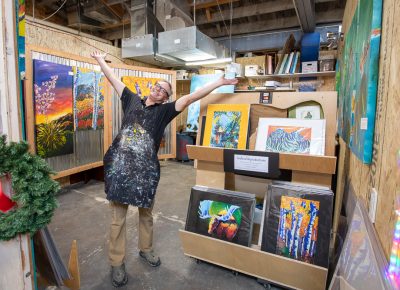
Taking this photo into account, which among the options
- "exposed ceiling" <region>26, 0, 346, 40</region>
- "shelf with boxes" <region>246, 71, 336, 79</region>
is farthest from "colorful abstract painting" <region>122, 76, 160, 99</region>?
"shelf with boxes" <region>246, 71, 336, 79</region>

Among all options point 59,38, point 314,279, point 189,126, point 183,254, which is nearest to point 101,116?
point 59,38

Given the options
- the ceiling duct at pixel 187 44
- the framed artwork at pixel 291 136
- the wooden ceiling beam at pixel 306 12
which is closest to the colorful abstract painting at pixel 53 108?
the ceiling duct at pixel 187 44

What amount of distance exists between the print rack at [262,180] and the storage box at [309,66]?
279 cm

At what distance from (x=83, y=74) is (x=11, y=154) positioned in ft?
9.60

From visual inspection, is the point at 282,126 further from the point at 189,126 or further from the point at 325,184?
the point at 189,126

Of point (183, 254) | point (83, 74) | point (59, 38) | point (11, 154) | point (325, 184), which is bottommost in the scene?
point (183, 254)

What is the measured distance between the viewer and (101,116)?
12.2 ft

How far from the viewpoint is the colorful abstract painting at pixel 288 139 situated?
156cm

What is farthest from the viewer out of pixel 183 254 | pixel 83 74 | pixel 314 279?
pixel 83 74

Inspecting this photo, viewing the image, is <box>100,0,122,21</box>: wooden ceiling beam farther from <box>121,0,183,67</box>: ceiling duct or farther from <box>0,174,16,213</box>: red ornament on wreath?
<box>0,174,16,213</box>: red ornament on wreath

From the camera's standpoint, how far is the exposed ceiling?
383 centimetres

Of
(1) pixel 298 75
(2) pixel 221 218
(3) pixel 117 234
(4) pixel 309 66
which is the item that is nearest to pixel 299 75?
(1) pixel 298 75

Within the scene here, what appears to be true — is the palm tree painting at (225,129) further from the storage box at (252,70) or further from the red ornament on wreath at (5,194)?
the storage box at (252,70)

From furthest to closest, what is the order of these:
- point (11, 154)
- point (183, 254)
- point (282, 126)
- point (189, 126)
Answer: point (189, 126) < point (183, 254) < point (282, 126) < point (11, 154)
